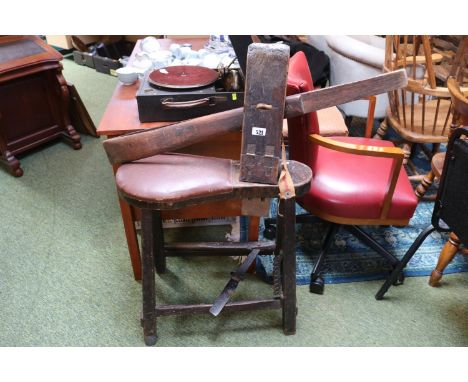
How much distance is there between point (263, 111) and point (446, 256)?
45.2 inches

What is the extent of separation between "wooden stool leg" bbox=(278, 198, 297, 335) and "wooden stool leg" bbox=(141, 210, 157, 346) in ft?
1.38

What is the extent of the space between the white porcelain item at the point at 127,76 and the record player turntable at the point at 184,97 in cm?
25

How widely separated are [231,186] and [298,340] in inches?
29.5

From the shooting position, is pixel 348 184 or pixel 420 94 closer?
pixel 348 184

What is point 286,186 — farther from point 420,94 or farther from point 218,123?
point 420,94

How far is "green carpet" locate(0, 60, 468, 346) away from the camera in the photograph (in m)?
1.49

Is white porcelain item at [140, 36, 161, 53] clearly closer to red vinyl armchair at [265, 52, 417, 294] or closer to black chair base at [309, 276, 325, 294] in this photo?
red vinyl armchair at [265, 52, 417, 294]

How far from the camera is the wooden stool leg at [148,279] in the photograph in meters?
1.23

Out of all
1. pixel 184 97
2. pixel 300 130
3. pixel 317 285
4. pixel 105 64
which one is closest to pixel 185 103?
pixel 184 97

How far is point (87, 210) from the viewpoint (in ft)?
7.16

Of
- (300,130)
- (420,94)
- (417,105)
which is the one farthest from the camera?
(417,105)

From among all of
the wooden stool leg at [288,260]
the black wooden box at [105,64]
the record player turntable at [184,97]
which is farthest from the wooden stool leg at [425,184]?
the black wooden box at [105,64]

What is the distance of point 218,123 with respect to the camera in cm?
110

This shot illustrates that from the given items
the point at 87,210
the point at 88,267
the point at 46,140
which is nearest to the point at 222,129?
the point at 88,267
